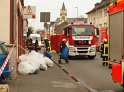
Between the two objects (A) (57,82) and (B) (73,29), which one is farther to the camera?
(B) (73,29)

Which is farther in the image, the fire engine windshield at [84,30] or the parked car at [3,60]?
the fire engine windshield at [84,30]

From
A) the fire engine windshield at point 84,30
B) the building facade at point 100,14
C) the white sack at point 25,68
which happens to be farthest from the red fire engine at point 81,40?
the building facade at point 100,14

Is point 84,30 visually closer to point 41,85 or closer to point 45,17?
point 45,17

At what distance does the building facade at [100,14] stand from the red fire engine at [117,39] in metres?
71.4

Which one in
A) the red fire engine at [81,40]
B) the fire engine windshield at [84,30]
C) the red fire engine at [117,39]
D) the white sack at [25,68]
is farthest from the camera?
the fire engine windshield at [84,30]

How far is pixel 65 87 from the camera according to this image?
15.0 metres

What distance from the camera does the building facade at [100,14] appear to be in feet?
293

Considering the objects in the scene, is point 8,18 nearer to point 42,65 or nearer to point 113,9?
point 42,65

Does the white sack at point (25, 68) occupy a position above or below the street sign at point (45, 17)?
below

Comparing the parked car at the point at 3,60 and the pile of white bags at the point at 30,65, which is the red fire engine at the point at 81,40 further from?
the parked car at the point at 3,60

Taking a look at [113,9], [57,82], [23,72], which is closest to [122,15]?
[113,9]

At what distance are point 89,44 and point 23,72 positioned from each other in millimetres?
14980

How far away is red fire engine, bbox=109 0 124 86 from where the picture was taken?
12134mm

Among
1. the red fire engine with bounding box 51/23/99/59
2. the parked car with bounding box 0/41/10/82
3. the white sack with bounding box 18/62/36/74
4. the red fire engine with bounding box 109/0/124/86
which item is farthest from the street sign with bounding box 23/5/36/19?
the red fire engine with bounding box 109/0/124/86
